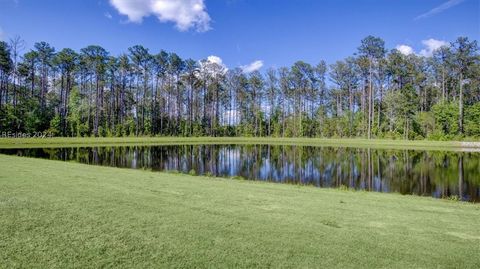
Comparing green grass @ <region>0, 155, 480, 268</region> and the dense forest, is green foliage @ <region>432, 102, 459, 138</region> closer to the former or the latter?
the dense forest

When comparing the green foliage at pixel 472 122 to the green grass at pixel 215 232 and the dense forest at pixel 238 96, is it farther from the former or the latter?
the green grass at pixel 215 232

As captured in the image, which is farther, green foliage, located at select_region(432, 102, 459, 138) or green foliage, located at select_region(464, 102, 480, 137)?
green foliage, located at select_region(432, 102, 459, 138)

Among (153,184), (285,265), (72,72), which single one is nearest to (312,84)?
(72,72)

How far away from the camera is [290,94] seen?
8175 centimetres

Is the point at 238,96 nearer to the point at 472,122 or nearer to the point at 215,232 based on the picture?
the point at 472,122

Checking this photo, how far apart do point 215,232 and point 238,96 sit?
8148 centimetres

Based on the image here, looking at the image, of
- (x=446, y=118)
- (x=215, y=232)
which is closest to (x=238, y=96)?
(x=446, y=118)

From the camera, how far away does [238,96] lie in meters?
85.8

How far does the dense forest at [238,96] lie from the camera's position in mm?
Answer: 57775

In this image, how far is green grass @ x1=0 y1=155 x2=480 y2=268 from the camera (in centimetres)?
414

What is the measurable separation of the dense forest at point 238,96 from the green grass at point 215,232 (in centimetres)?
5071

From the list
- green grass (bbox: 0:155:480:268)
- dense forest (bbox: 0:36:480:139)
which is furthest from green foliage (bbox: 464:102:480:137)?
green grass (bbox: 0:155:480:268)

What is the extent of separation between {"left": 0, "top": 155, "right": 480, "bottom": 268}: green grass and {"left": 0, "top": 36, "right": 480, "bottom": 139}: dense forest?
50.7 m

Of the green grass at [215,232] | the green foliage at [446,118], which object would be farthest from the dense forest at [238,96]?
the green grass at [215,232]
